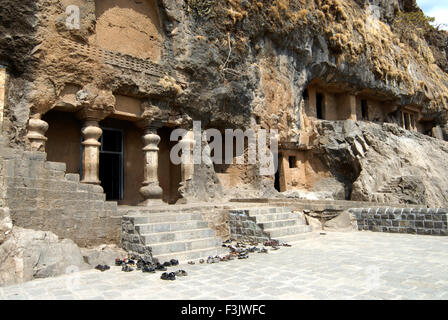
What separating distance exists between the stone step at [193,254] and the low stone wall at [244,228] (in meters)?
1.23

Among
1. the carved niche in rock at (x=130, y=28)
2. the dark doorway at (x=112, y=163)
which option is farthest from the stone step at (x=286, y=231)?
the carved niche in rock at (x=130, y=28)

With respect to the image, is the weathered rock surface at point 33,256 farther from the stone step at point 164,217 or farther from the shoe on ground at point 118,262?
the stone step at point 164,217

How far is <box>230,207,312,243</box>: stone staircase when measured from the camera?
24.8 ft

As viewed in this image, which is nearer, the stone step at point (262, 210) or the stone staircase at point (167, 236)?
the stone staircase at point (167, 236)

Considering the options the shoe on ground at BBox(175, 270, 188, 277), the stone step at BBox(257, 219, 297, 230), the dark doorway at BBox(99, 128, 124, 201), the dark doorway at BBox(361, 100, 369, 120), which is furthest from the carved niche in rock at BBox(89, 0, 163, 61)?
the dark doorway at BBox(361, 100, 369, 120)

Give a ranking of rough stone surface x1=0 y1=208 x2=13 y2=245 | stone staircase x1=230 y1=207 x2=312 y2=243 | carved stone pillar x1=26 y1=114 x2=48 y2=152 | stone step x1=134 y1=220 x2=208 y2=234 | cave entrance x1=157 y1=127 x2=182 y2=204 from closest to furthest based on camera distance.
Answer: rough stone surface x1=0 y1=208 x2=13 y2=245 → stone step x1=134 y1=220 x2=208 y2=234 → carved stone pillar x1=26 y1=114 x2=48 y2=152 → stone staircase x1=230 y1=207 x2=312 y2=243 → cave entrance x1=157 y1=127 x2=182 y2=204

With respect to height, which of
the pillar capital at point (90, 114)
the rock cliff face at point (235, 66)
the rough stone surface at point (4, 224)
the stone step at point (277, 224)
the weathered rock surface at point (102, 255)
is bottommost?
the weathered rock surface at point (102, 255)

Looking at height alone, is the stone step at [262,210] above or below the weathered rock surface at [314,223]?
above

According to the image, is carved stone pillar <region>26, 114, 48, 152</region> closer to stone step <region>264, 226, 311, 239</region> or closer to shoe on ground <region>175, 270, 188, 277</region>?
shoe on ground <region>175, 270, 188, 277</region>

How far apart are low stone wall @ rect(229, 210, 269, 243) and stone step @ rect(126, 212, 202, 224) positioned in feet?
3.70

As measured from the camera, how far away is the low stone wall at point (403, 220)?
319 inches

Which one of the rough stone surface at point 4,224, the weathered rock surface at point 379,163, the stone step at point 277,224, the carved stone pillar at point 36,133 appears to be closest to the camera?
the rough stone surface at point 4,224

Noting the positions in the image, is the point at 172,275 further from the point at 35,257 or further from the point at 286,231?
the point at 286,231
